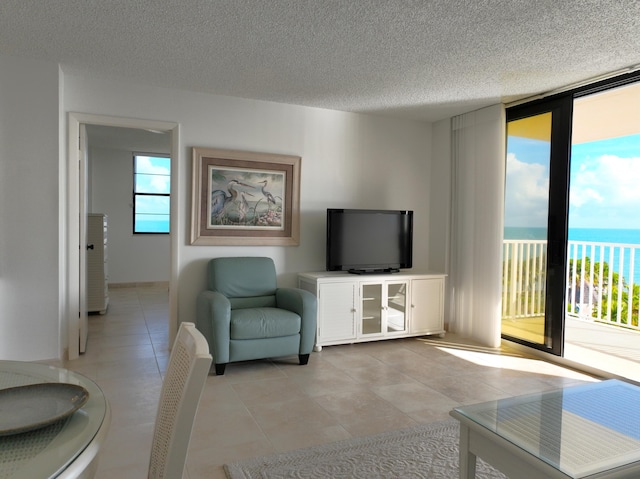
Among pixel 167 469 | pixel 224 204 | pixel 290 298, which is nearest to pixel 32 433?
pixel 167 469

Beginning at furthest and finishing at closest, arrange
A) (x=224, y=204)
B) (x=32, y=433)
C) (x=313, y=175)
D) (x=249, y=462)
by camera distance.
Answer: (x=313, y=175) < (x=224, y=204) < (x=249, y=462) < (x=32, y=433)

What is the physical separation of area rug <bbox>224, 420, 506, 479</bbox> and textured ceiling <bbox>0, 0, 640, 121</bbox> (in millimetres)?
2393

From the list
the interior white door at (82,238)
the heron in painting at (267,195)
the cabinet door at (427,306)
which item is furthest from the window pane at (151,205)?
the cabinet door at (427,306)

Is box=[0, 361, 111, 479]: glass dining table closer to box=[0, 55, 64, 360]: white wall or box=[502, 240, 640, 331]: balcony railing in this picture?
box=[0, 55, 64, 360]: white wall

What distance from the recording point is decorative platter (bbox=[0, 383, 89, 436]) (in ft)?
3.27

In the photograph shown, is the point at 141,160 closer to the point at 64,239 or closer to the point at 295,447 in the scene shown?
the point at 64,239

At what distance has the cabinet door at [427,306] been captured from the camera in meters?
4.61

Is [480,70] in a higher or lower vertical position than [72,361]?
higher

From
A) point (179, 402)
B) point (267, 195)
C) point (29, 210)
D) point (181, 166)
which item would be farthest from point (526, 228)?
point (29, 210)

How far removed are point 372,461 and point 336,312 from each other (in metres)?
2.06

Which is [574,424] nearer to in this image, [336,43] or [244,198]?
[336,43]

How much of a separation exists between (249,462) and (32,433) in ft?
4.64

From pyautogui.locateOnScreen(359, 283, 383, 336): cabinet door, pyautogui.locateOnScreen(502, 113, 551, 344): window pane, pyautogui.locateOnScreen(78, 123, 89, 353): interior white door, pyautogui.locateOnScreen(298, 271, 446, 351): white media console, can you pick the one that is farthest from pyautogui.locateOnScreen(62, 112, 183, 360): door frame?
pyautogui.locateOnScreen(502, 113, 551, 344): window pane

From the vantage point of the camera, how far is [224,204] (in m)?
4.25
